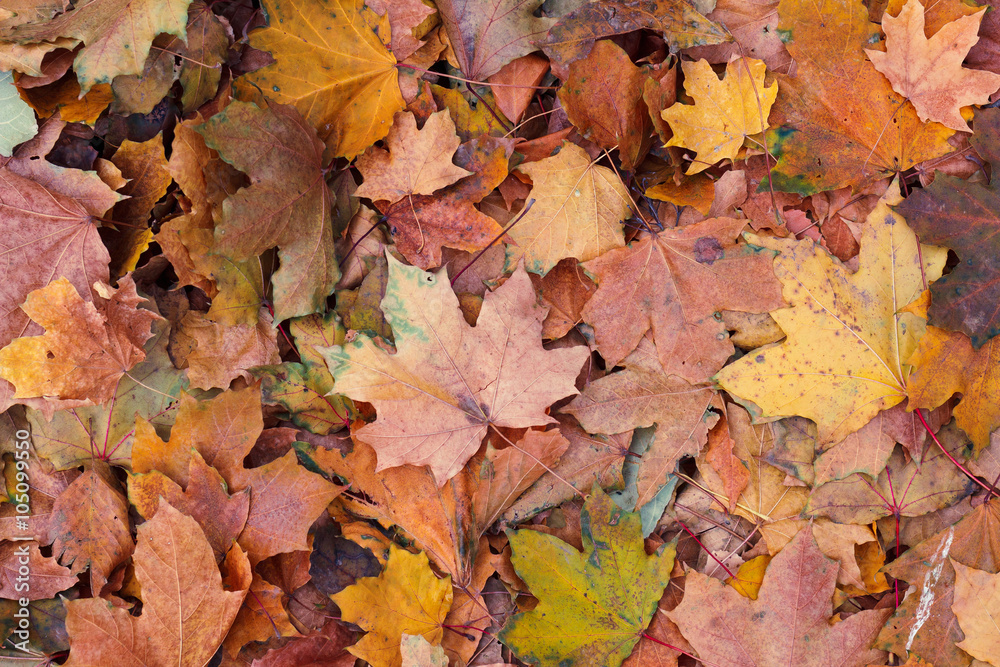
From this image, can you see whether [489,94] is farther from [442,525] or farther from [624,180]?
[442,525]

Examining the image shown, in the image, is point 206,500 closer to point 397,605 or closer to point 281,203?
point 397,605

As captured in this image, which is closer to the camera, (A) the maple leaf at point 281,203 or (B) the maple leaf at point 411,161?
(A) the maple leaf at point 281,203

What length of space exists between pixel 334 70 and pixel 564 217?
659mm

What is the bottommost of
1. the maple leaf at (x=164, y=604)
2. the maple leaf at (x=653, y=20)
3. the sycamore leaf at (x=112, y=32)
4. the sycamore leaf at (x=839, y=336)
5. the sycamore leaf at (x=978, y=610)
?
the sycamore leaf at (x=978, y=610)

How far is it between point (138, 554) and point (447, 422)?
2.48ft

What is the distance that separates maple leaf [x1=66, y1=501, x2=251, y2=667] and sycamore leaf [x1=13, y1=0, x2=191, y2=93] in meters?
1.01

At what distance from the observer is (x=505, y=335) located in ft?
4.81

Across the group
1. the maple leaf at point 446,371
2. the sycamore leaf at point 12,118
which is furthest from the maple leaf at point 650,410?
the sycamore leaf at point 12,118

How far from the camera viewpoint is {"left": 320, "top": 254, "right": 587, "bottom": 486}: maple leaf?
4.73 ft

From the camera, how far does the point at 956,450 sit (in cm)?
152

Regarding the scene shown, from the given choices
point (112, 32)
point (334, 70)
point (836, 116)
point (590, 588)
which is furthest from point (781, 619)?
point (112, 32)

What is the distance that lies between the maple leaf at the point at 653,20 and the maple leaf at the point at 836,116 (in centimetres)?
18

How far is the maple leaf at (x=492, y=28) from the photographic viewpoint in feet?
4.93

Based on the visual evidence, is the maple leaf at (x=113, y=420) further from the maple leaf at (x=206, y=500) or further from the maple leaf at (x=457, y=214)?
the maple leaf at (x=457, y=214)
